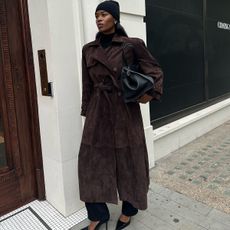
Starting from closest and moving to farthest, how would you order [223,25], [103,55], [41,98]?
[103,55] < [41,98] < [223,25]

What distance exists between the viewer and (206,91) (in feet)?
18.7

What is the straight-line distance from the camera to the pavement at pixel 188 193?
8.70 feet

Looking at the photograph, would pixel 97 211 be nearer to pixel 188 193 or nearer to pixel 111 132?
pixel 111 132

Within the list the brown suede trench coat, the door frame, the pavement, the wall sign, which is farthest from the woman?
the wall sign

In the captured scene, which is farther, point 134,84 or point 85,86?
point 85,86

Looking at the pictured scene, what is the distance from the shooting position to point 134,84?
2.13 m

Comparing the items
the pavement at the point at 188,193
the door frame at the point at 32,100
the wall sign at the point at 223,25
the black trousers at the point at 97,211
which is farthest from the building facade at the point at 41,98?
the wall sign at the point at 223,25

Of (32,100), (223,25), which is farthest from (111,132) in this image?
(223,25)

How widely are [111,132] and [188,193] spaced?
138cm

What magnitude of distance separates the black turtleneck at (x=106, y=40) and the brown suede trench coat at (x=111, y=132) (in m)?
0.04

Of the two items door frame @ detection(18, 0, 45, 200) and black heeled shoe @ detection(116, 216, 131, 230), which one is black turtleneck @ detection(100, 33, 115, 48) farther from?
black heeled shoe @ detection(116, 216, 131, 230)

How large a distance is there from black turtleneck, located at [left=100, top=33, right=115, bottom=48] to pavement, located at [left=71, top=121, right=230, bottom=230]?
1.58 metres

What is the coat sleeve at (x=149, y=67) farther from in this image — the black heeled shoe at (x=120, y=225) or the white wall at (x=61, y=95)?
the black heeled shoe at (x=120, y=225)

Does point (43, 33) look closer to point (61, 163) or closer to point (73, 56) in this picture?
point (73, 56)
